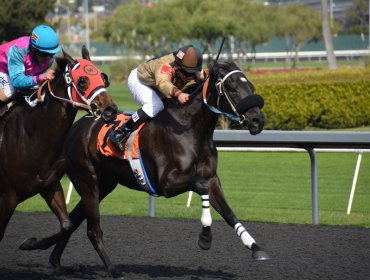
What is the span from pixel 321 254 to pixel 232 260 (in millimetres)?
730

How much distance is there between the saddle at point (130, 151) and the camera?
648cm

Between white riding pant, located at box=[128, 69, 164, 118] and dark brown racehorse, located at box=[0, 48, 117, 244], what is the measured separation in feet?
2.12

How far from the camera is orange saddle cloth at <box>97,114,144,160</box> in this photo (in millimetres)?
6555

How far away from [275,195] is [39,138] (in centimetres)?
521

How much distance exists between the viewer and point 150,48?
50500mm

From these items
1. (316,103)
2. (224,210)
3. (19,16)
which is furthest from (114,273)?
(19,16)

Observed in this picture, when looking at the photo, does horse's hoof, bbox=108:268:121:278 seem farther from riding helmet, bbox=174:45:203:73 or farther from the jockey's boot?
riding helmet, bbox=174:45:203:73

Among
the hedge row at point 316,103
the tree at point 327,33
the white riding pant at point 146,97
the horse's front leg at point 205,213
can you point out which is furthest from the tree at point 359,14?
the horse's front leg at point 205,213

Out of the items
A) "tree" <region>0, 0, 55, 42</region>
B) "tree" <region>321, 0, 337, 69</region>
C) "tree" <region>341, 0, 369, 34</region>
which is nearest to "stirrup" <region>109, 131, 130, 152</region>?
"tree" <region>0, 0, 55, 42</region>

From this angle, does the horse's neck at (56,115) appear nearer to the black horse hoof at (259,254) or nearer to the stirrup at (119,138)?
A: the stirrup at (119,138)

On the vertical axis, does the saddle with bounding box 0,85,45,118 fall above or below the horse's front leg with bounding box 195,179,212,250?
above

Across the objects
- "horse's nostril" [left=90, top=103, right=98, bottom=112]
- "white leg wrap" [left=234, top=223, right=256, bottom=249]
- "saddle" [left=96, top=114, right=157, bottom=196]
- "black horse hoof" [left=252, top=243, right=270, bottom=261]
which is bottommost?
"black horse hoof" [left=252, top=243, right=270, bottom=261]

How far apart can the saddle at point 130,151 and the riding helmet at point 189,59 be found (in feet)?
1.78

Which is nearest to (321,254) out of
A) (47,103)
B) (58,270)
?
(58,270)
